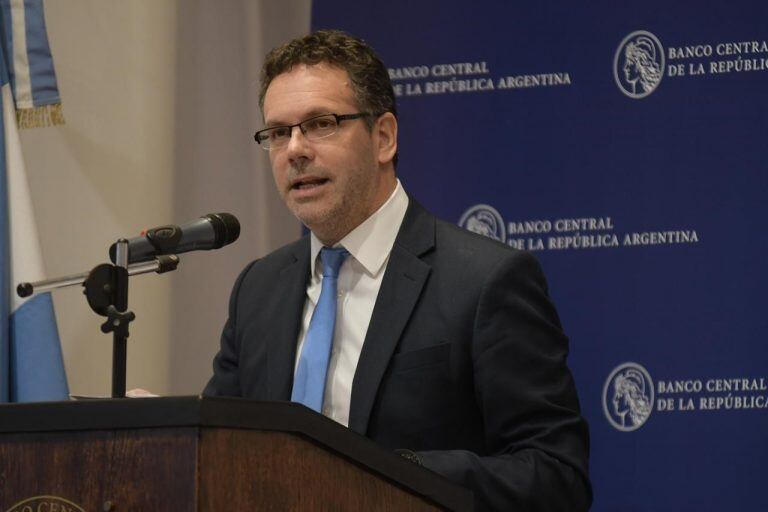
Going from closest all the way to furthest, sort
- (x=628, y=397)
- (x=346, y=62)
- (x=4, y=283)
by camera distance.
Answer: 1. (x=346, y=62)
2. (x=4, y=283)
3. (x=628, y=397)

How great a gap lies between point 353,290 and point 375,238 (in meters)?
0.15

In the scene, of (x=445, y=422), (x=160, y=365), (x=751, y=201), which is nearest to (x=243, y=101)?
(x=160, y=365)

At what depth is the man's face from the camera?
9.91 feet

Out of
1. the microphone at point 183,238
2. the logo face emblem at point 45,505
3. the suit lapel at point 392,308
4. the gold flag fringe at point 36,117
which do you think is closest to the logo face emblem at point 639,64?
the suit lapel at point 392,308

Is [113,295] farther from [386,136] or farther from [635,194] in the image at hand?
[635,194]

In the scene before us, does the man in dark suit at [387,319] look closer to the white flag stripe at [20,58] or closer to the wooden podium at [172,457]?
the wooden podium at [172,457]

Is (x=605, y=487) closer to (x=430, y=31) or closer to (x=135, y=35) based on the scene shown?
(x=430, y=31)

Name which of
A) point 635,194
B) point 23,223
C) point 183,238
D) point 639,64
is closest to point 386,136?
point 183,238

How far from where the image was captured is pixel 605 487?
13.2 ft

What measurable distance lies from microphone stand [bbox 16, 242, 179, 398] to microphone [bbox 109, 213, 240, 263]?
4cm

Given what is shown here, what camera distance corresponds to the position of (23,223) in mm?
4031

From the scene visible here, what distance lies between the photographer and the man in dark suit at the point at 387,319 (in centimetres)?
275

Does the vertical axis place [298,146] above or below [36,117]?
below

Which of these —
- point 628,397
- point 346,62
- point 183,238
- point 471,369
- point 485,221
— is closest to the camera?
point 183,238
